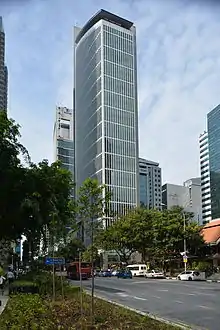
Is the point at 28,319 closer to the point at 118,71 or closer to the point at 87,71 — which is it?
the point at 118,71

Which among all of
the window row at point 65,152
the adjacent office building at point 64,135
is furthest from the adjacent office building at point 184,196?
the window row at point 65,152

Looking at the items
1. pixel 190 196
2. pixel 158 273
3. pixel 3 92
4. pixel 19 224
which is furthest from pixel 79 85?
pixel 19 224

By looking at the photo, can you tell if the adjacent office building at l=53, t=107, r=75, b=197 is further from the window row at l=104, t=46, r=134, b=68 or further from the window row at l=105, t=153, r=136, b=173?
the window row at l=104, t=46, r=134, b=68

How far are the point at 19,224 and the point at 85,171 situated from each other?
322 ft

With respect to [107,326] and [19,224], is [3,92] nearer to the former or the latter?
[19,224]

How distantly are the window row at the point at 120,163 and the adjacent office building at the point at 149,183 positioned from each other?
8171 mm

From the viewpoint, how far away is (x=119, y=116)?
118 m

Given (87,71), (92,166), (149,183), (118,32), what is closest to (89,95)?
(87,71)

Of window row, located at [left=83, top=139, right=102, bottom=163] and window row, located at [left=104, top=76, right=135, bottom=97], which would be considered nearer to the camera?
window row, located at [left=83, top=139, right=102, bottom=163]

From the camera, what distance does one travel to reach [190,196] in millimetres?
103625

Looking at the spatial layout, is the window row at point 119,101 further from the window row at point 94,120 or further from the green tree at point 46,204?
the green tree at point 46,204

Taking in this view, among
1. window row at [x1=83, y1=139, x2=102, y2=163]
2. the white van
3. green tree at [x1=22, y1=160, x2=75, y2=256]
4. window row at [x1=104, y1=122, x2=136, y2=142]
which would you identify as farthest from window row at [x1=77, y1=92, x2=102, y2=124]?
green tree at [x1=22, y1=160, x2=75, y2=256]

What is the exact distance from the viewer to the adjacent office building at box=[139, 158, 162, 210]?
126 m

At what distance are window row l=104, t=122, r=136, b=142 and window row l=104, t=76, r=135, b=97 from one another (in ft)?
27.4
